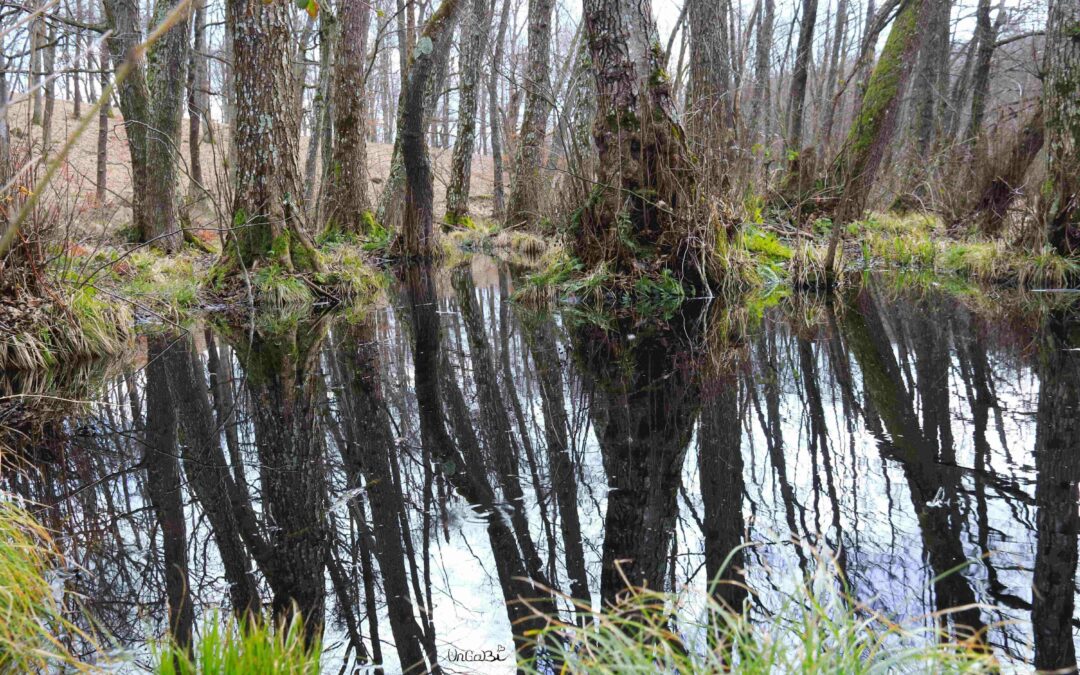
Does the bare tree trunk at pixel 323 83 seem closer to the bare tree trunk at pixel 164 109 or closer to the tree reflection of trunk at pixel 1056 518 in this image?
the bare tree trunk at pixel 164 109

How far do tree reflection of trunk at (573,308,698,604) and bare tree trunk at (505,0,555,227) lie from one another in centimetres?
881

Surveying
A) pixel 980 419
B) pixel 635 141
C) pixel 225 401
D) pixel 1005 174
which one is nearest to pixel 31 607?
pixel 225 401

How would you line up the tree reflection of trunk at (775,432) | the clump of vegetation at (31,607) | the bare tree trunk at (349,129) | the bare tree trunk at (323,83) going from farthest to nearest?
the bare tree trunk at (323,83) < the bare tree trunk at (349,129) < the tree reflection of trunk at (775,432) < the clump of vegetation at (31,607)

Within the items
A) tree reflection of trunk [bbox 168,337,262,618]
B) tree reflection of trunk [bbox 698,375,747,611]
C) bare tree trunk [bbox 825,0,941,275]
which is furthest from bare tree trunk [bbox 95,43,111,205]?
bare tree trunk [bbox 825,0,941,275]

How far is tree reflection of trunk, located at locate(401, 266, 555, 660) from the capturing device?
5.68 feet

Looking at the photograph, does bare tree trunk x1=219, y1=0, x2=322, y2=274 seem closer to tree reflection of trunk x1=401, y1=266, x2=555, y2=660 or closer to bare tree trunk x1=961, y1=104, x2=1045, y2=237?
tree reflection of trunk x1=401, y1=266, x2=555, y2=660

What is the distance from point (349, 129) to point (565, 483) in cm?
1005

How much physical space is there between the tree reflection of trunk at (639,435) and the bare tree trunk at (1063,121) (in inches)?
157

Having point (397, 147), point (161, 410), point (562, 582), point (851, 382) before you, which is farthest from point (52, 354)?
point (397, 147)

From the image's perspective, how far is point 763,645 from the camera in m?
1.23

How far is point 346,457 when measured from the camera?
9.39 ft

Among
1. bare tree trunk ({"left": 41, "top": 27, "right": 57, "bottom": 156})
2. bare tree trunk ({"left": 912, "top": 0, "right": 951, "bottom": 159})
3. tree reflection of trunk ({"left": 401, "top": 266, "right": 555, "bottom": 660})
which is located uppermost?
bare tree trunk ({"left": 912, "top": 0, "right": 951, "bottom": 159})

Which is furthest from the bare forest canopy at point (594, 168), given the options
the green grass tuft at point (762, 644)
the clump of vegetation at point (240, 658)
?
the green grass tuft at point (762, 644)

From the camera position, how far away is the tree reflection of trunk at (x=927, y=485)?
164 cm
